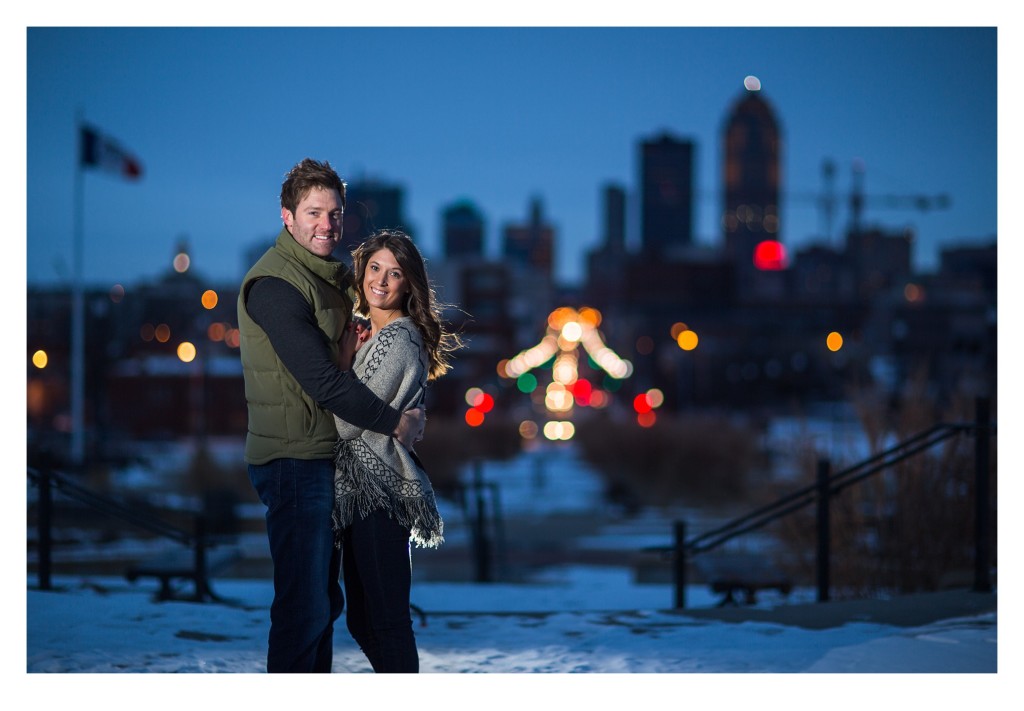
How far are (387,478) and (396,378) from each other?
0.33 m

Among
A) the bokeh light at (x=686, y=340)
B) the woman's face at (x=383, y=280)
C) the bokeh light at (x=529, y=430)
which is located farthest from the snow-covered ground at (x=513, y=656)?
the bokeh light at (x=529, y=430)

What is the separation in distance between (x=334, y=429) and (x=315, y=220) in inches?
27.7

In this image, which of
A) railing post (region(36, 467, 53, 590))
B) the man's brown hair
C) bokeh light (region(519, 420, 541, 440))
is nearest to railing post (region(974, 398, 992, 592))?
the man's brown hair

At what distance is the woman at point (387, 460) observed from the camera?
12.5ft

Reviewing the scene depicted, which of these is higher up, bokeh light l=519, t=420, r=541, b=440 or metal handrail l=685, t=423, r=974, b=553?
metal handrail l=685, t=423, r=974, b=553

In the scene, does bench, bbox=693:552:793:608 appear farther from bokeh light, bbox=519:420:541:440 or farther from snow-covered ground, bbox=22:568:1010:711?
bokeh light, bbox=519:420:541:440

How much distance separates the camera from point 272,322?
372 centimetres

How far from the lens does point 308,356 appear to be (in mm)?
3676

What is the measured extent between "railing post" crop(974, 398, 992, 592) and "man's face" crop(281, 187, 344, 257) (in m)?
4.13

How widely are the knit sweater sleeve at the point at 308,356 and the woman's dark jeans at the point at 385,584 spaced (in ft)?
1.18

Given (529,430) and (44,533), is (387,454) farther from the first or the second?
(529,430)

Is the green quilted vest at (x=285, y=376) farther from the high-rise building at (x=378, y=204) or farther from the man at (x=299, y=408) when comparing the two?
the high-rise building at (x=378, y=204)

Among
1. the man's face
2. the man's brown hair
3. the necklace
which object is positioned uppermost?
the man's brown hair

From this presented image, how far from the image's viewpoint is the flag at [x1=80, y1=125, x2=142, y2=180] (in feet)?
73.2
